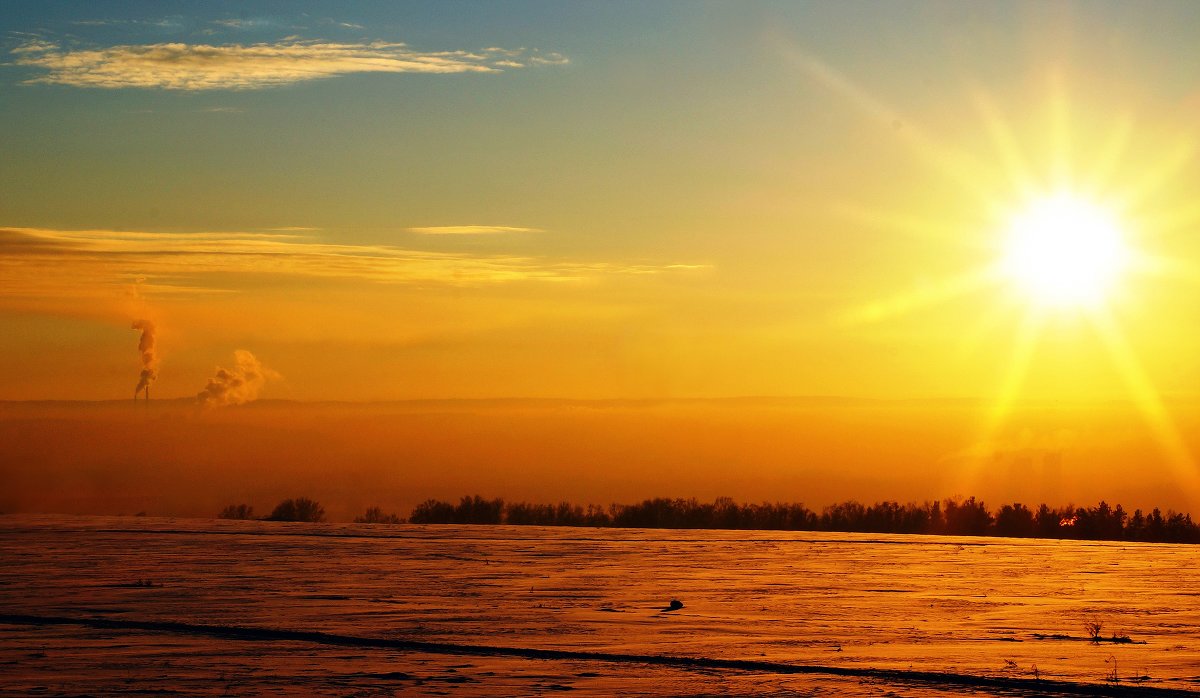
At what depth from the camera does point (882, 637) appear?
83.8ft

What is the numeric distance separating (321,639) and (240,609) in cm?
549

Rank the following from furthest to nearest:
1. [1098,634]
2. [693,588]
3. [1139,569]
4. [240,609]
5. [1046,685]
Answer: [1139,569] < [693,588] < [240,609] < [1098,634] < [1046,685]

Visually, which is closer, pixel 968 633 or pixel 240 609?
pixel 968 633

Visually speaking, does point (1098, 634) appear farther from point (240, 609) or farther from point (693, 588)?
point (240, 609)

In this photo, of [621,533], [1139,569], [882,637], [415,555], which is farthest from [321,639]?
[621,533]

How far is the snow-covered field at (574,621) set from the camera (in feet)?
65.8

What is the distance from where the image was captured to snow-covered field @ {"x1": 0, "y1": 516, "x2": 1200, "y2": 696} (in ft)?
65.8

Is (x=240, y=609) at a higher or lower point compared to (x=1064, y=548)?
lower

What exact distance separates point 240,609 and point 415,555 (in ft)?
64.2

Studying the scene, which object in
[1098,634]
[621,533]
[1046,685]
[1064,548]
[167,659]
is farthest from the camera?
[621,533]

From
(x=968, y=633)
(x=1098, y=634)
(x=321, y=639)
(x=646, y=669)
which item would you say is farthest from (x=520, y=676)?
(x=1098, y=634)

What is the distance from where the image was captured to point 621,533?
6825 cm

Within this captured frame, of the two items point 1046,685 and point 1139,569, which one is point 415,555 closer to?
point 1139,569

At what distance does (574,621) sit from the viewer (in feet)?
90.3
